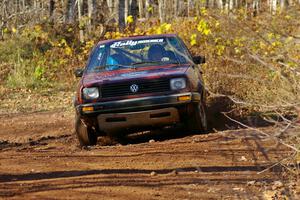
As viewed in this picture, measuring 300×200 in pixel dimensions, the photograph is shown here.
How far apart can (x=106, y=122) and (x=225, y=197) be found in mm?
3473

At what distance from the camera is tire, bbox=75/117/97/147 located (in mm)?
8891

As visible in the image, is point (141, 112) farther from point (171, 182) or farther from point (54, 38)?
point (54, 38)

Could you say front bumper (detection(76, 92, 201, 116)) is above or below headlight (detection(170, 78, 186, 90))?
below

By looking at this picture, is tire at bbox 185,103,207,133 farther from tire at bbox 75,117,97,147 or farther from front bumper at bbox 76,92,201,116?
tire at bbox 75,117,97,147

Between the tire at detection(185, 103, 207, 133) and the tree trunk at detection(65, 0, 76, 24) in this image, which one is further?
the tree trunk at detection(65, 0, 76, 24)

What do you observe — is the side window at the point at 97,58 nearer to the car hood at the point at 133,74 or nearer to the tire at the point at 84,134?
the car hood at the point at 133,74

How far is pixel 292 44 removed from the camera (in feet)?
15.4

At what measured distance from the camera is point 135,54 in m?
9.78

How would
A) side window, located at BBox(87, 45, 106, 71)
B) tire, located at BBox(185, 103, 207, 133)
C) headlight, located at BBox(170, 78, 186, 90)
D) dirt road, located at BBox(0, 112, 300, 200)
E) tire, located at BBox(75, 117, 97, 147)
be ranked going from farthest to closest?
side window, located at BBox(87, 45, 106, 71) → tire, located at BBox(75, 117, 97, 147) → tire, located at BBox(185, 103, 207, 133) → headlight, located at BBox(170, 78, 186, 90) → dirt road, located at BBox(0, 112, 300, 200)

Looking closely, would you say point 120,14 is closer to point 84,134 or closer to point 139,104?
point 84,134

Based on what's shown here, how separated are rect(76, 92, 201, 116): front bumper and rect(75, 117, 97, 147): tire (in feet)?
1.19

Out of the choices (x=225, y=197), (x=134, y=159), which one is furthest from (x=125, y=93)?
(x=225, y=197)

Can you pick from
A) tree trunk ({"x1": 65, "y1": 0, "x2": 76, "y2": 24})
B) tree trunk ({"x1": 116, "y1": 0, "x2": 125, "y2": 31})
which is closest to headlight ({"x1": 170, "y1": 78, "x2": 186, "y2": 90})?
tree trunk ({"x1": 116, "y1": 0, "x2": 125, "y2": 31})

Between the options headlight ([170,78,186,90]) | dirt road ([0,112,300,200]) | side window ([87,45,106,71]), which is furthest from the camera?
side window ([87,45,106,71])
